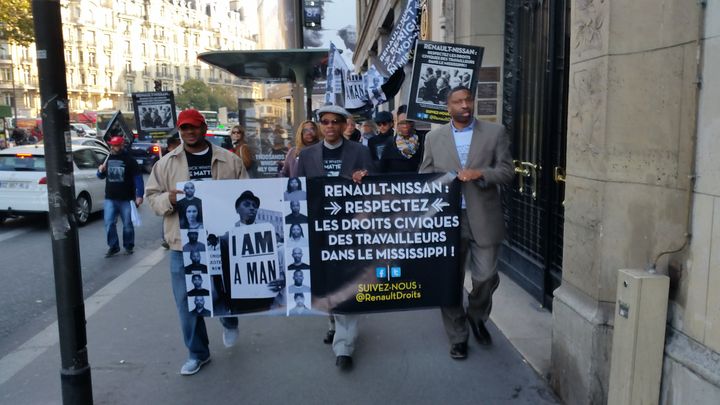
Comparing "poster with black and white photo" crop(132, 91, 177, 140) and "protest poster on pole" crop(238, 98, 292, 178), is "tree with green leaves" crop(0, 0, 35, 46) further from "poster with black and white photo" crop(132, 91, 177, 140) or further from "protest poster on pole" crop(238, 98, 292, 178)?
"protest poster on pole" crop(238, 98, 292, 178)

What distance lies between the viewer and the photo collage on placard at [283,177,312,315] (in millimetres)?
4199

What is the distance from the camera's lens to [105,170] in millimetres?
9695

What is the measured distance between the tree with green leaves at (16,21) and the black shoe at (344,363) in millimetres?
21157

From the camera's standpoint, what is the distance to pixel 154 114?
41.1 ft

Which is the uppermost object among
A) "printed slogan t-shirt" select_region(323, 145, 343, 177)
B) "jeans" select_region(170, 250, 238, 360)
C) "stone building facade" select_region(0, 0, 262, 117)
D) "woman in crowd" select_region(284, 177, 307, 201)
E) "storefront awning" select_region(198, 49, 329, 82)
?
"stone building facade" select_region(0, 0, 262, 117)

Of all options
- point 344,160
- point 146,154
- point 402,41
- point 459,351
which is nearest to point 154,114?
point 402,41

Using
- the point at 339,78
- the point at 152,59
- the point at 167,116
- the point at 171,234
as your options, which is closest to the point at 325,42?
the point at 167,116

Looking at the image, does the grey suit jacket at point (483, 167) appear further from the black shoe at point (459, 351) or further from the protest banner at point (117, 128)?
the protest banner at point (117, 128)

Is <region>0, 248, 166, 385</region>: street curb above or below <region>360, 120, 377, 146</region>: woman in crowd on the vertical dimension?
below

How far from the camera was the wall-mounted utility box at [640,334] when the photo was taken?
303 cm

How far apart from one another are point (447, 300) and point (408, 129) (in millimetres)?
3085

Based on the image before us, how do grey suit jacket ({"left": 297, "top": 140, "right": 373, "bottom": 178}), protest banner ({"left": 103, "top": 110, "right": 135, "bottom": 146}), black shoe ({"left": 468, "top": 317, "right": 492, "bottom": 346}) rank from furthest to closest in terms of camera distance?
protest banner ({"left": 103, "top": 110, "right": 135, "bottom": 146})
black shoe ({"left": 468, "top": 317, "right": 492, "bottom": 346})
grey suit jacket ({"left": 297, "top": 140, "right": 373, "bottom": 178})

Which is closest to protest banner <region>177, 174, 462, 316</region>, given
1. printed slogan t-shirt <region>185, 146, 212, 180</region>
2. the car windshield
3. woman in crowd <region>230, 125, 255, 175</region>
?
printed slogan t-shirt <region>185, 146, 212, 180</region>

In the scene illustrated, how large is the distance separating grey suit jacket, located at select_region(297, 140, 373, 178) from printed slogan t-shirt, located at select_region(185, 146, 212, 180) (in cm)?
71
